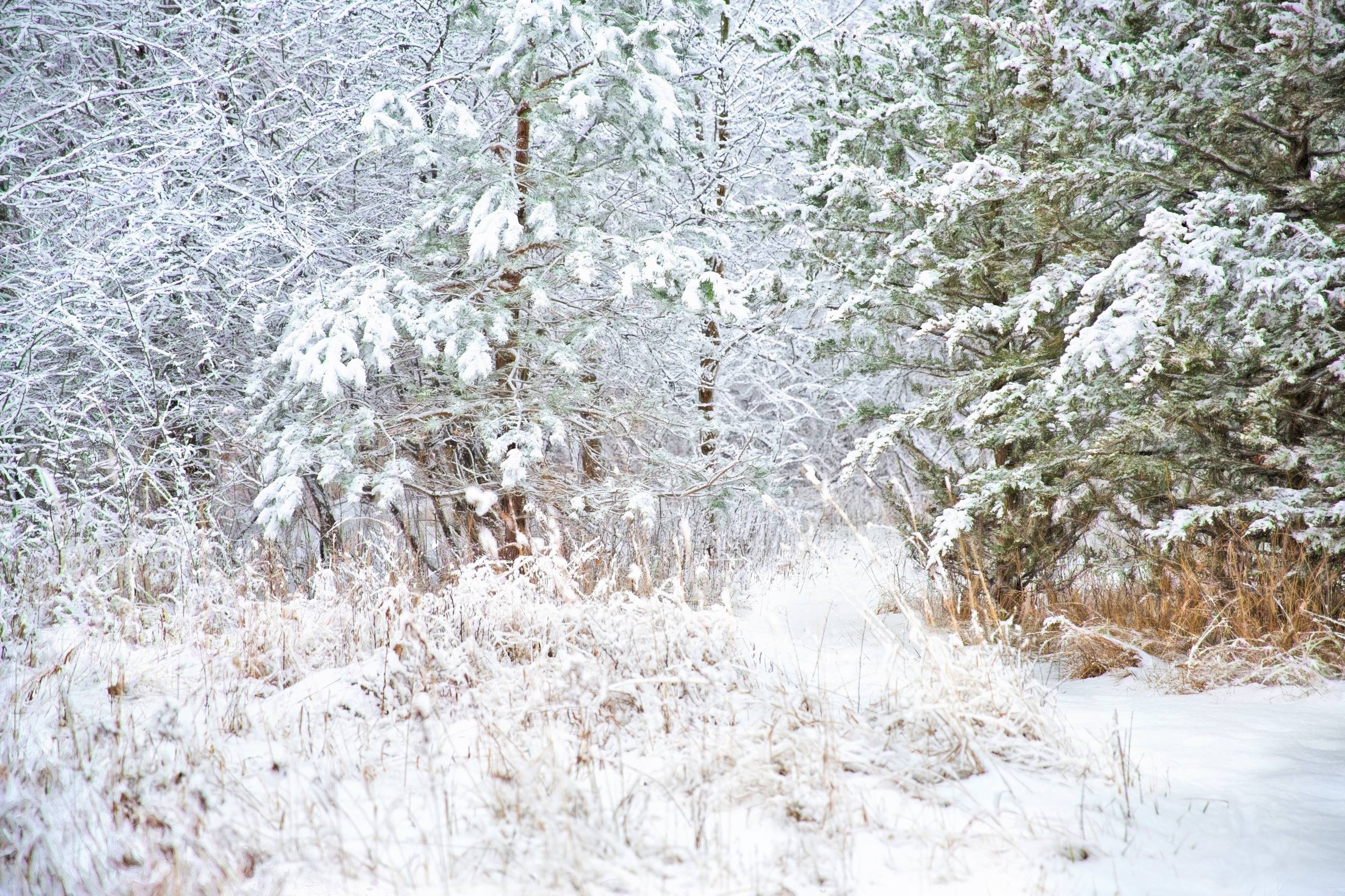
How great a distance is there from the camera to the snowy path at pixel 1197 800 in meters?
2.08

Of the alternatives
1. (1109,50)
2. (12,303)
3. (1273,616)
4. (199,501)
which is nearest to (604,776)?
(1273,616)

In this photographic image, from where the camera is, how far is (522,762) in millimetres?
2539

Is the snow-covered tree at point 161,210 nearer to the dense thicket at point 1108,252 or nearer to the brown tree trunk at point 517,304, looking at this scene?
the brown tree trunk at point 517,304

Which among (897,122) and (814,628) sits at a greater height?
(897,122)

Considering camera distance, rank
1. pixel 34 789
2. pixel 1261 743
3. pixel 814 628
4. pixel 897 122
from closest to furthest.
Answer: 1. pixel 34 789
2. pixel 1261 743
3. pixel 897 122
4. pixel 814 628

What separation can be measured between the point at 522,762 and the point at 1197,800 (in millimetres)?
2151

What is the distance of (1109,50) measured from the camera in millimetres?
4242

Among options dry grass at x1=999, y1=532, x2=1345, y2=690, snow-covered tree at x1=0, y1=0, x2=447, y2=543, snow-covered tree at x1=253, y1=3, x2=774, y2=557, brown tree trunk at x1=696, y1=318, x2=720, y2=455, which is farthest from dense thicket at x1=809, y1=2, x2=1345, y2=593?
snow-covered tree at x1=0, y1=0, x2=447, y2=543

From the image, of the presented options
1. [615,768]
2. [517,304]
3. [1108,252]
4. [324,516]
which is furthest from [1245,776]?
[324,516]

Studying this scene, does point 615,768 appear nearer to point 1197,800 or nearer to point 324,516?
point 1197,800

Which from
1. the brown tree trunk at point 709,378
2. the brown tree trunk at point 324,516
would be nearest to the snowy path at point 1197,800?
the brown tree trunk at point 709,378

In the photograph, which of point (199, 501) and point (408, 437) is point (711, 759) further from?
point (199, 501)

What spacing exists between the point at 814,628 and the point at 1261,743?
11.5 ft

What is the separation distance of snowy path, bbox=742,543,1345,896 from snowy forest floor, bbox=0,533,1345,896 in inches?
0.4
